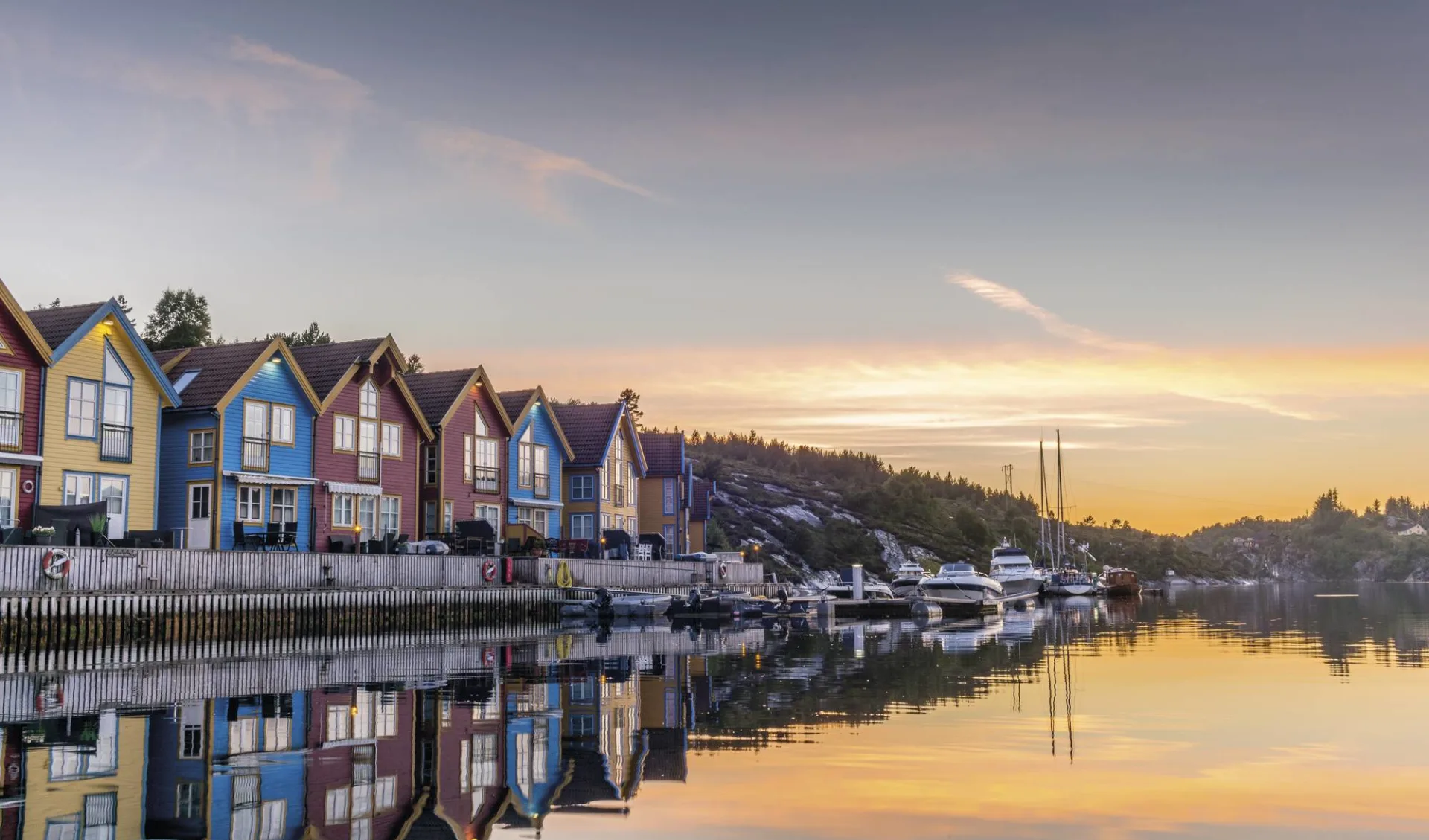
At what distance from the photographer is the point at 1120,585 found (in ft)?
385

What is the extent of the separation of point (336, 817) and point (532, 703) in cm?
1075

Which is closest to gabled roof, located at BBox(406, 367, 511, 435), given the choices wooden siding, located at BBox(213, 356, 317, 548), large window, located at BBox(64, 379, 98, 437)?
wooden siding, located at BBox(213, 356, 317, 548)

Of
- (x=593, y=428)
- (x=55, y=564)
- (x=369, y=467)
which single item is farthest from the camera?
(x=593, y=428)

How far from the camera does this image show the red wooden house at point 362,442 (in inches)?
2259

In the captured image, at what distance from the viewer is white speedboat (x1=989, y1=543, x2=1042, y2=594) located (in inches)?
4281

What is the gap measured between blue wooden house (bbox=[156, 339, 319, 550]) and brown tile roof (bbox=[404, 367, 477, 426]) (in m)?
9.50

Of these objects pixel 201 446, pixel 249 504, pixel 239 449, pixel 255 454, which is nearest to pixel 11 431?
pixel 201 446

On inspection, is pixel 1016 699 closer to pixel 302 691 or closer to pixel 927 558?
pixel 302 691

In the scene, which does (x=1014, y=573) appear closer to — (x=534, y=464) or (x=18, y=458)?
(x=534, y=464)

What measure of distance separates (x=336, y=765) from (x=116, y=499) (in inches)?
1398

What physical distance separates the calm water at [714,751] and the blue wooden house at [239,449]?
17751 mm

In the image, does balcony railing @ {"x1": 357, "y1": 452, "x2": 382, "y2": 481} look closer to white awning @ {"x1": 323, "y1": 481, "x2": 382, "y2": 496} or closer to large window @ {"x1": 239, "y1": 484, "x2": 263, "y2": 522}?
white awning @ {"x1": 323, "y1": 481, "x2": 382, "y2": 496}

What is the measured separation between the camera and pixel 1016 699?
27.9 meters

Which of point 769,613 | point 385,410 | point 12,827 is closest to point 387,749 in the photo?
point 12,827
